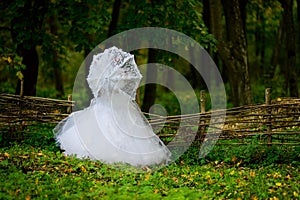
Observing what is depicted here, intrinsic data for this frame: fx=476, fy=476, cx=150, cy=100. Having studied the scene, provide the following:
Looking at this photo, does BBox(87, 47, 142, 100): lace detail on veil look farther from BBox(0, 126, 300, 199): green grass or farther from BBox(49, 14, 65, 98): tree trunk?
BBox(49, 14, 65, 98): tree trunk

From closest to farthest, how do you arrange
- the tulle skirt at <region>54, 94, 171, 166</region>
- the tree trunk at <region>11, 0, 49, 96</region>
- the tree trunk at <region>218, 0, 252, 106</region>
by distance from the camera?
the tulle skirt at <region>54, 94, 171, 166</region> < the tree trunk at <region>11, 0, 49, 96</region> < the tree trunk at <region>218, 0, 252, 106</region>

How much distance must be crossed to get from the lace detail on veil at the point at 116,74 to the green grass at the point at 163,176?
1.62 m

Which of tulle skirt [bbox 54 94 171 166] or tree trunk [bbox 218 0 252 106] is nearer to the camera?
tulle skirt [bbox 54 94 171 166]

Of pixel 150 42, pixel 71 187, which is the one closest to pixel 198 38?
pixel 150 42

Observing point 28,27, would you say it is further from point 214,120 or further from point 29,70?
point 214,120

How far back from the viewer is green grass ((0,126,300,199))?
254 inches

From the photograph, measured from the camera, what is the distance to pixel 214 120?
10617mm

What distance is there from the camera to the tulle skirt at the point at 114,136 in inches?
356

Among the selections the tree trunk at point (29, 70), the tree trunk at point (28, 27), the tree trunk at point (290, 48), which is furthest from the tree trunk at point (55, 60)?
the tree trunk at point (290, 48)

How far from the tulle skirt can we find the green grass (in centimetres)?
37

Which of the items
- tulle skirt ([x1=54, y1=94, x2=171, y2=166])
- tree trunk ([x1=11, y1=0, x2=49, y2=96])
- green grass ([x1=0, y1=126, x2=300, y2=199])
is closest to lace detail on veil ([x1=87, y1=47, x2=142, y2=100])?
tulle skirt ([x1=54, y1=94, x2=171, y2=166])

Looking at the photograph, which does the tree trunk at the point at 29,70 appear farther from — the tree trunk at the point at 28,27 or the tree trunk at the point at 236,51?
the tree trunk at the point at 236,51

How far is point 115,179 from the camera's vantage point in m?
7.52

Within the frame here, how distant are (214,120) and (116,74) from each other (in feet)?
8.38
